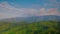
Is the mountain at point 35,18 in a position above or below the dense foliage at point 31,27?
above

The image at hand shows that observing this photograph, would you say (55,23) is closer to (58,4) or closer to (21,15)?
(58,4)

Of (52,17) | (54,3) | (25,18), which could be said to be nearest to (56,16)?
(52,17)

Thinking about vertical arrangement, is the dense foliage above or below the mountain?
below

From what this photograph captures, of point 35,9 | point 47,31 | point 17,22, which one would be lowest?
point 47,31

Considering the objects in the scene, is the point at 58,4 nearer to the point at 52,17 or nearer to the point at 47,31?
the point at 52,17

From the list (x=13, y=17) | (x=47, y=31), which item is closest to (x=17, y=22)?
(x=13, y=17)

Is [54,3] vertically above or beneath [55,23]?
above
